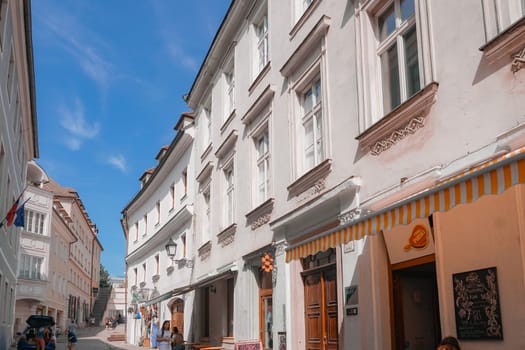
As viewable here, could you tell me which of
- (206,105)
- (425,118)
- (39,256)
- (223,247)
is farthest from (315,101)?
(39,256)

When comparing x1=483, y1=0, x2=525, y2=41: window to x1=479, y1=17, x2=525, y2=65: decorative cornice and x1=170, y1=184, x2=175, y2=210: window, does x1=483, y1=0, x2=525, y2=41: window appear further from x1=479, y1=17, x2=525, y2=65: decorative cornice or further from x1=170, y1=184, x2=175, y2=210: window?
x1=170, y1=184, x2=175, y2=210: window

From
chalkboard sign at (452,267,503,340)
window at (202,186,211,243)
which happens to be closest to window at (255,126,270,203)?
window at (202,186,211,243)

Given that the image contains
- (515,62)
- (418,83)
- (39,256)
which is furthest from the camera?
(39,256)

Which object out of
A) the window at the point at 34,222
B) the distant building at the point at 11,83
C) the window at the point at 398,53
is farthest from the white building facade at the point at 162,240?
the window at the point at 398,53

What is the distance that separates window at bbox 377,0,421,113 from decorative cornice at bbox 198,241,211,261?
10.9 m

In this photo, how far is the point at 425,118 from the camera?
8.18 m

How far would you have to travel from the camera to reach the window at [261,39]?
1608 cm

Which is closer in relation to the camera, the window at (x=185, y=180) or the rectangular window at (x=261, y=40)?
the rectangular window at (x=261, y=40)

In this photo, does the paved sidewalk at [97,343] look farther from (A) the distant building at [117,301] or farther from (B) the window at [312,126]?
(A) the distant building at [117,301]

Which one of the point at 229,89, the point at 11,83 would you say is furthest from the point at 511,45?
the point at 11,83

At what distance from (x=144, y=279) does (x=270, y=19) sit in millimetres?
20680

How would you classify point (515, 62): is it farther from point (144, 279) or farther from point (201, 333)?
point (144, 279)

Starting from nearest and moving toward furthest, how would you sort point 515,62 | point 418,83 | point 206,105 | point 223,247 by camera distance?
point 515,62, point 418,83, point 223,247, point 206,105

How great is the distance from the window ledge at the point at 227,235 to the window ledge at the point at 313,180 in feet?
14.1
